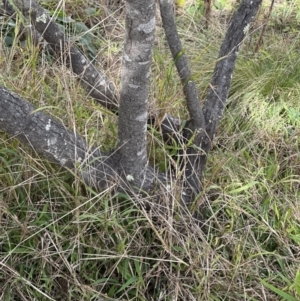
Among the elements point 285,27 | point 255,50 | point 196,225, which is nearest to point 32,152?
point 196,225

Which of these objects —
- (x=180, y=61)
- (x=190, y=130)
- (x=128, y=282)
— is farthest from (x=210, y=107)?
(x=128, y=282)

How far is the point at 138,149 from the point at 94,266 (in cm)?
37

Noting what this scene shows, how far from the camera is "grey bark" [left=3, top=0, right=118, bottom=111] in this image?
1496 millimetres

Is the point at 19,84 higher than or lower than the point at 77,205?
higher

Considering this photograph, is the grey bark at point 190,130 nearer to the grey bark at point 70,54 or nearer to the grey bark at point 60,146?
the grey bark at point 60,146

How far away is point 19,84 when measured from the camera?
171cm

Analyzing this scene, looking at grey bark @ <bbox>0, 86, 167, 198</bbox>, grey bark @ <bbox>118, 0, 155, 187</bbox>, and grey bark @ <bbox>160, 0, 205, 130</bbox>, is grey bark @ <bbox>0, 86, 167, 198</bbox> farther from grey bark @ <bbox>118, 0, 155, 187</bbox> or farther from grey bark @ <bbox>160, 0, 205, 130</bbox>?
grey bark @ <bbox>160, 0, 205, 130</bbox>

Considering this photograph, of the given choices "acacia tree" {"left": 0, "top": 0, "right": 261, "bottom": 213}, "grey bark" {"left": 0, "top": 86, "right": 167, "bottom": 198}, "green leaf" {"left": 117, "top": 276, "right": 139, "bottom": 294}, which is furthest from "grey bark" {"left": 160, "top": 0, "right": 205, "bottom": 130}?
"green leaf" {"left": 117, "top": 276, "right": 139, "bottom": 294}

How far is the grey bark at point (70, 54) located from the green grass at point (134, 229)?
0.23ft

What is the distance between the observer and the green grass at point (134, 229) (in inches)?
55.0

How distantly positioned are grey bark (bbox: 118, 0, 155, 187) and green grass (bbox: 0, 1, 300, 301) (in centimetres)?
13

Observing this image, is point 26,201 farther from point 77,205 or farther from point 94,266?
point 94,266

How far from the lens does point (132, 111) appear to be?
4.51 ft

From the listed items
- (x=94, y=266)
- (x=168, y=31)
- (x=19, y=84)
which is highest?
(x=168, y=31)
